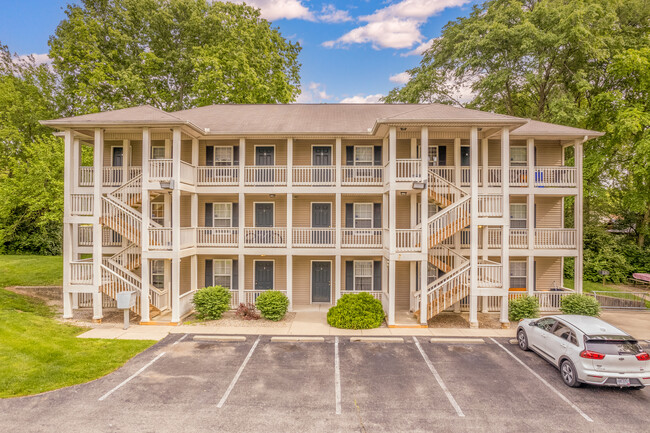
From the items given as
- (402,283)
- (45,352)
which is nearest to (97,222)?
(45,352)

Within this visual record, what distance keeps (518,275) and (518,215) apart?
298 cm

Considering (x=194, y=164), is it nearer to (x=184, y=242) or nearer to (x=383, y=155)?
(x=184, y=242)

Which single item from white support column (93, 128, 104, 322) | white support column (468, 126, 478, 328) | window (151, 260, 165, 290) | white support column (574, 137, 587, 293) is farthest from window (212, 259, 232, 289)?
white support column (574, 137, 587, 293)

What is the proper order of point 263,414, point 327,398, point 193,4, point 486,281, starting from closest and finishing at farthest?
point 263,414 < point 327,398 < point 486,281 < point 193,4

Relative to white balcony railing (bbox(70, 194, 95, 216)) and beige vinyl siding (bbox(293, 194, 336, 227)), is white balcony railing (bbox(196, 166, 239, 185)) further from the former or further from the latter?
white balcony railing (bbox(70, 194, 95, 216))

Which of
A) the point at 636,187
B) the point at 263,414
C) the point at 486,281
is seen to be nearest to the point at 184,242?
the point at 263,414

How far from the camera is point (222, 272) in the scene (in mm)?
16609

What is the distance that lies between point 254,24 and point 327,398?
95.2ft

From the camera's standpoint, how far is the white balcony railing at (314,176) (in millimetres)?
15336

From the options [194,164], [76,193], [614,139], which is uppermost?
[614,139]

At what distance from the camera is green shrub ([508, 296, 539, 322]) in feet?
45.4

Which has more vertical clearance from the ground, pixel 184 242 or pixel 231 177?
pixel 231 177

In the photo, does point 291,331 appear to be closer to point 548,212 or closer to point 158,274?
point 158,274

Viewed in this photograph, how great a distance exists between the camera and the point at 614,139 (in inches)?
813
